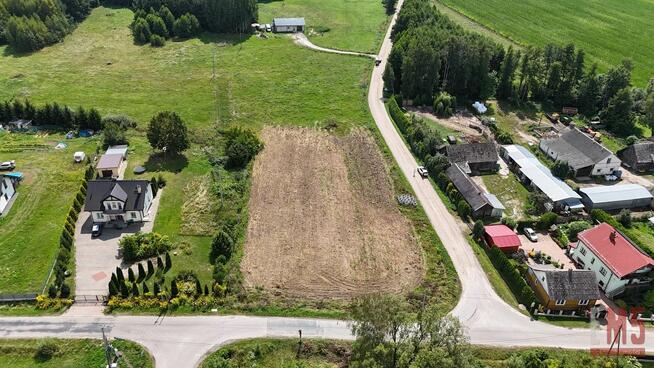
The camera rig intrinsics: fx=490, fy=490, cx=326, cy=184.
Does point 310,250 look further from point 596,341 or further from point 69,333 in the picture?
point 596,341

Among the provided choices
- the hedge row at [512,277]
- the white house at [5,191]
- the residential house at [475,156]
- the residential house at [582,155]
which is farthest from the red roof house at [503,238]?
the white house at [5,191]

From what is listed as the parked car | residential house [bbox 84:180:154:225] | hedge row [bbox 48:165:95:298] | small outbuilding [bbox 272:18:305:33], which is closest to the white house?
the parked car

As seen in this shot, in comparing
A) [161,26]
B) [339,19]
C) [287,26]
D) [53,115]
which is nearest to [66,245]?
[53,115]

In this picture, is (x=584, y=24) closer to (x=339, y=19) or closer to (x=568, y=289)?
(x=339, y=19)

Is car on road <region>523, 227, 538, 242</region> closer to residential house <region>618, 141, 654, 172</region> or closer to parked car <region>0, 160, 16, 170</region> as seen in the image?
residential house <region>618, 141, 654, 172</region>

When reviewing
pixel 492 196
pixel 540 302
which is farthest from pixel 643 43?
pixel 540 302

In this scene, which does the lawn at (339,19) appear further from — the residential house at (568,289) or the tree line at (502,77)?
the residential house at (568,289)

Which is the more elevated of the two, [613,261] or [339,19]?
[339,19]
